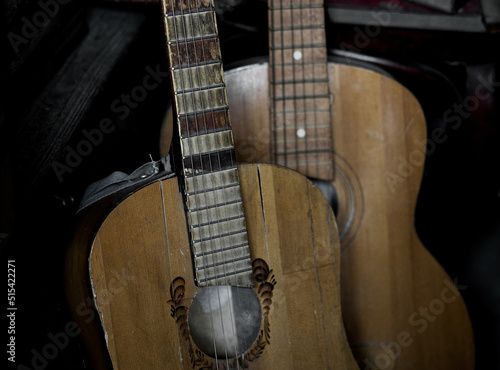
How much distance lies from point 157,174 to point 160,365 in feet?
1.03

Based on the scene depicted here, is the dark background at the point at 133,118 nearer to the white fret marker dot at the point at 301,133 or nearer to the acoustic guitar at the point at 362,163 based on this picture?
the acoustic guitar at the point at 362,163

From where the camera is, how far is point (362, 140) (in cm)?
124

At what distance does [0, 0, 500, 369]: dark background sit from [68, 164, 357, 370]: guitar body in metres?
0.12

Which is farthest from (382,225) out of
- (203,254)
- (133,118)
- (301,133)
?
(133,118)

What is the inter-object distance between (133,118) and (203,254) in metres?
0.52

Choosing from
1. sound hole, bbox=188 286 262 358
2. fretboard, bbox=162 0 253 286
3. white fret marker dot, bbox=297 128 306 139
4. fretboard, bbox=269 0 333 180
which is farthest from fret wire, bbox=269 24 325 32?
sound hole, bbox=188 286 262 358

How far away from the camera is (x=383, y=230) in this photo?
1252 millimetres

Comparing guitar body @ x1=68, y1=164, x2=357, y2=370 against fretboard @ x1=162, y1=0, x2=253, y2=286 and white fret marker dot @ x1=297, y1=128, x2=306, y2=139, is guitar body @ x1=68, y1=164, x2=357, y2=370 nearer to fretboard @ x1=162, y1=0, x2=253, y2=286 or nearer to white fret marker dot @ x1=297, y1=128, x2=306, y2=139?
fretboard @ x1=162, y1=0, x2=253, y2=286

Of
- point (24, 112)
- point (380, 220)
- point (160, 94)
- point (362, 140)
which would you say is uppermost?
point (160, 94)

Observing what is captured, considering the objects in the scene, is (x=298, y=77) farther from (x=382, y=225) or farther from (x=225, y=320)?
(x=225, y=320)

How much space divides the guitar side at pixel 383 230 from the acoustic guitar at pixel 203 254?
0.81 feet

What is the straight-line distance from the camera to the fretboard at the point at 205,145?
2.89 ft

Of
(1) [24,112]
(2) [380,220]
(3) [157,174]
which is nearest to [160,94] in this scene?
(1) [24,112]

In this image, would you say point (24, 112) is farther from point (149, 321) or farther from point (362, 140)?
point (362, 140)
